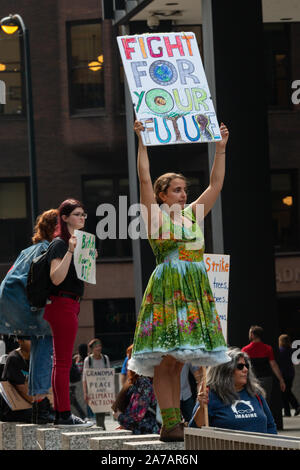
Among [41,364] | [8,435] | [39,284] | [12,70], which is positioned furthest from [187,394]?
[12,70]

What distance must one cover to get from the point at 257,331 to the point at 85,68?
18.2m

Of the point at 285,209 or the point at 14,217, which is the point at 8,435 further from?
the point at 14,217

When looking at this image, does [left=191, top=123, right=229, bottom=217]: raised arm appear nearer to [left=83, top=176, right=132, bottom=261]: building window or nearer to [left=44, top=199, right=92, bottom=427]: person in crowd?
[left=44, top=199, right=92, bottom=427]: person in crowd

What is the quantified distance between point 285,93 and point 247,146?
Result: 17.7 m

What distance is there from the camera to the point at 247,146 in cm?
1374

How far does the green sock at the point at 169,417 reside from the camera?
22.6ft

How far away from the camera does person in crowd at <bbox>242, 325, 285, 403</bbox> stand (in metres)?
14.3

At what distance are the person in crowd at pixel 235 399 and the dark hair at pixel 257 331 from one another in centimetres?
628

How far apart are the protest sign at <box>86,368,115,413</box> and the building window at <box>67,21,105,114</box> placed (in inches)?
472

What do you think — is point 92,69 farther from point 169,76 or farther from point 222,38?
point 169,76

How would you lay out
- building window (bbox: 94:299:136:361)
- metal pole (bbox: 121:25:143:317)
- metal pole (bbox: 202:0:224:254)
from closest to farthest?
metal pole (bbox: 202:0:224:254) → metal pole (bbox: 121:25:143:317) → building window (bbox: 94:299:136:361)

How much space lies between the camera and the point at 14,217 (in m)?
32.5

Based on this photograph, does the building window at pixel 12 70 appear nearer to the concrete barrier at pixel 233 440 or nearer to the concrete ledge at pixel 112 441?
the concrete ledge at pixel 112 441

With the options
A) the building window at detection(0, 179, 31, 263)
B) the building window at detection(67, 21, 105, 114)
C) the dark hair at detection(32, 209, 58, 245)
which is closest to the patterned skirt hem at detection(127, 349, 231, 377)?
the dark hair at detection(32, 209, 58, 245)
